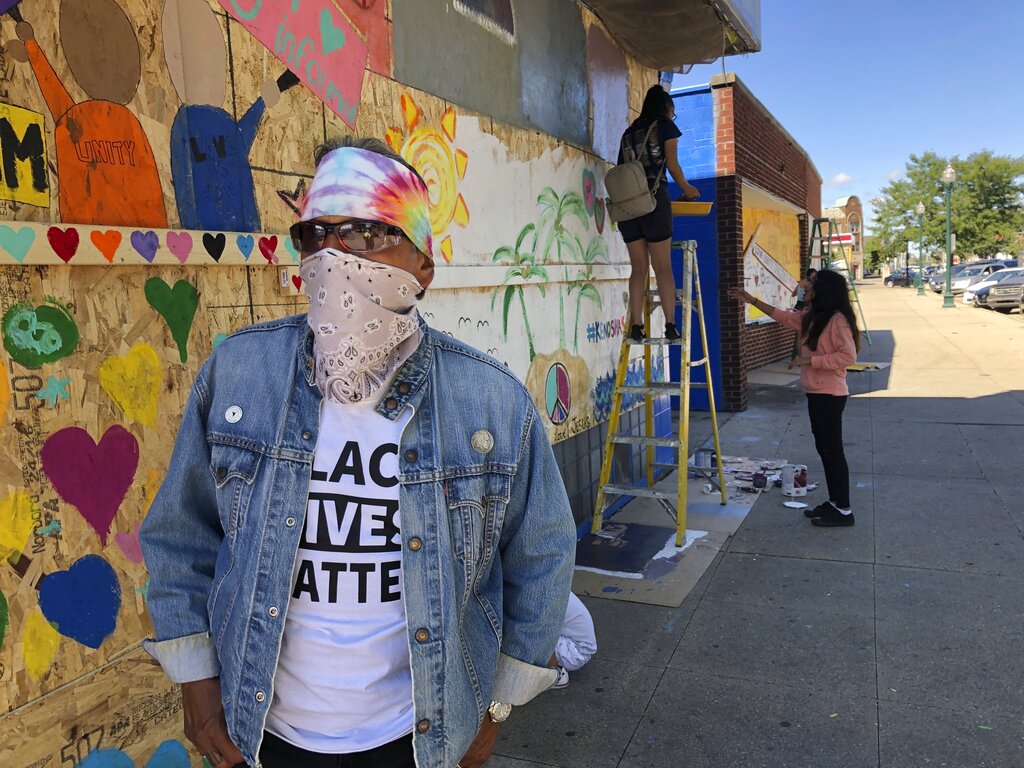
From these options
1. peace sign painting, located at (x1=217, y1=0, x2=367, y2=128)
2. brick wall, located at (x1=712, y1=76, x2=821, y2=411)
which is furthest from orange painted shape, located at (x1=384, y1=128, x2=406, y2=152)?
brick wall, located at (x1=712, y1=76, x2=821, y2=411)

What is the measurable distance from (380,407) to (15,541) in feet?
4.04

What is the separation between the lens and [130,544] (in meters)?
2.43

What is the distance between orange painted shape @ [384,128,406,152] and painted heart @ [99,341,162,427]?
168 cm

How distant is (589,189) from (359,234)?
4797 millimetres

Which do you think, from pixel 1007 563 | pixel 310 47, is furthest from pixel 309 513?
pixel 1007 563

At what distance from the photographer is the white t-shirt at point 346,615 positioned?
59.6 inches

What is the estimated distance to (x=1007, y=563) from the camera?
4926 millimetres

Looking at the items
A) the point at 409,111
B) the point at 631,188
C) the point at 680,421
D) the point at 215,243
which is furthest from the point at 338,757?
the point at 631,188

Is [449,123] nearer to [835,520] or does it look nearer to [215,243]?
[215,243]

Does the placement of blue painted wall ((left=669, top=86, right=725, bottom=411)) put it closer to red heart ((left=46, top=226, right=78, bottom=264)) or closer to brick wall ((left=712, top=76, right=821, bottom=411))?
brick wall ((left=712, top=76, right=821, bottom=411))

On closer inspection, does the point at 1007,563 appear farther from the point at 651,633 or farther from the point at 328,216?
the point at 328,216

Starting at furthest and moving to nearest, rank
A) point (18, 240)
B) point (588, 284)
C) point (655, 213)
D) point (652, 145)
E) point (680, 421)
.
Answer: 1. point (588, 284)
2. point (655, 213)
3. point (652, 145)
4. point (680, 421)
5. point (18, 240)

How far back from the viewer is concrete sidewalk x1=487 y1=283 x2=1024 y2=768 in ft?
10.5

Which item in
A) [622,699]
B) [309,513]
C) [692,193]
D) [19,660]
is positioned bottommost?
[622,699]
